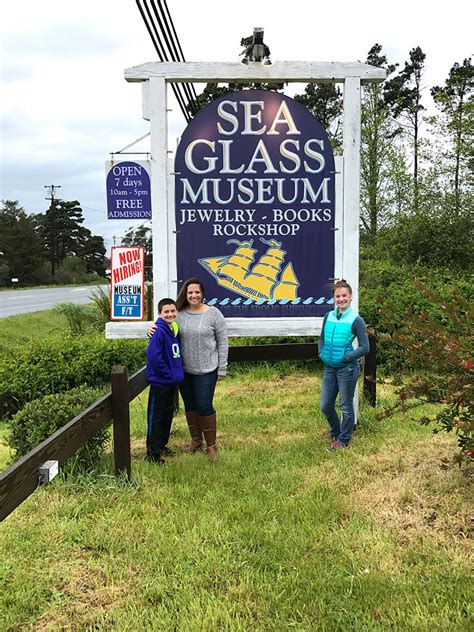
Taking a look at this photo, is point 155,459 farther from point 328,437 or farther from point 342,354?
point 342,354

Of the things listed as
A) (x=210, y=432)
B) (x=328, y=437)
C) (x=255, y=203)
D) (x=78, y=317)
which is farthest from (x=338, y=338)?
(x=78, y=317)

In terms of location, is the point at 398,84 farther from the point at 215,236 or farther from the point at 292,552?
the point at 292,552

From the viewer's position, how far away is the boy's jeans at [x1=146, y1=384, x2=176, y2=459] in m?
4.48

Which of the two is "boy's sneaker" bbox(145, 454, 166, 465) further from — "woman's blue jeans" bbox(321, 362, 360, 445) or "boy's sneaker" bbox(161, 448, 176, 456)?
"woman's blue jeans" bbox(321, 362, 360, 445)

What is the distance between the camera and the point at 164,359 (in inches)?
173

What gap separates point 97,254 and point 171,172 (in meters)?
88.5

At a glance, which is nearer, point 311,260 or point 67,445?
point 67,445

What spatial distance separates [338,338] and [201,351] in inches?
47.3

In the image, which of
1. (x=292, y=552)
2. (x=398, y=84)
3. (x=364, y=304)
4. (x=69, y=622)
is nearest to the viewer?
(x=69, y=622)

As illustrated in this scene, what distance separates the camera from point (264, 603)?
2.60 m

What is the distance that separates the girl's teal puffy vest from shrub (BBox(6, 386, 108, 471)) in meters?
2.07

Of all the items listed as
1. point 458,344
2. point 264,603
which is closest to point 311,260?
point 458,344

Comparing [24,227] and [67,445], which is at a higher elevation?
[24,227]

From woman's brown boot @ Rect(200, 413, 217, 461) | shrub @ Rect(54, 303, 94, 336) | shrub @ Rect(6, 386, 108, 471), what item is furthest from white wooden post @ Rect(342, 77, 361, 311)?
shrub @ Rect(54, 303, 94, 336)
